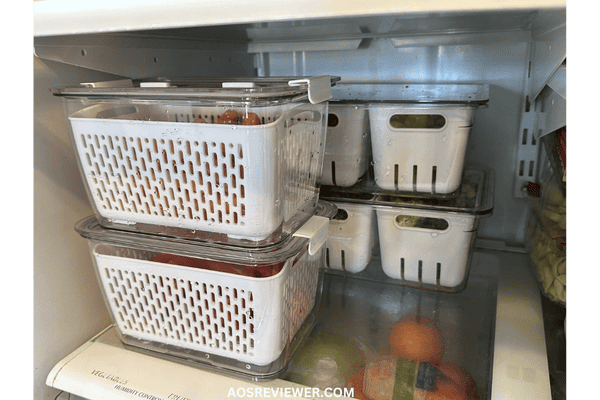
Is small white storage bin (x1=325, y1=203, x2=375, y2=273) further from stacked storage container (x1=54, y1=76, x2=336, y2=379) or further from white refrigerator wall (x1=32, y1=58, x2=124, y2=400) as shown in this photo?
white refrigerator wall (x1=32, y1=58, x2=124, y2=400)

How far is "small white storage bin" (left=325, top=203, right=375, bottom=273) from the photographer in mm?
892

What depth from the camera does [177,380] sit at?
0.72 m

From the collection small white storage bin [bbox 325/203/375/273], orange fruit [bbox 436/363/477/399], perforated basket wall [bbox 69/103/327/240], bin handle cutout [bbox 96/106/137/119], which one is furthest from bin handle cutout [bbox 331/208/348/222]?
bin handle cutout [bbox 96/106/137/119]

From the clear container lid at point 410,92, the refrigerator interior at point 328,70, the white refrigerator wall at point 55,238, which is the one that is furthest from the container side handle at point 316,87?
the white refrigerator wall at point 55,238

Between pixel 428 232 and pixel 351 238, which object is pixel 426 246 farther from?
pixel 351 238

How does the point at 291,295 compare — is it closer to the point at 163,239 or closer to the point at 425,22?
the point at 163,239

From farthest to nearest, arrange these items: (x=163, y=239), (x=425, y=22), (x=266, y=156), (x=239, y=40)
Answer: (x=239, y=40) → (x=425, y=22) → (x=163, y=239) → (x=266, y=156)

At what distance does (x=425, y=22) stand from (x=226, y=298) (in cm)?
60

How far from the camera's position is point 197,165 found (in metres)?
0.60

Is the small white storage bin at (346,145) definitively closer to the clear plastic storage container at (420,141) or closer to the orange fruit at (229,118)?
the clear plastic storage container at (420,141)

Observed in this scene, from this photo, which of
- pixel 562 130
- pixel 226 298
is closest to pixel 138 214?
pixel 226 298

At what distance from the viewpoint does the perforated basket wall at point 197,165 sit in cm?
57

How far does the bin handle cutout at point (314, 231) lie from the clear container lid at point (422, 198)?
0.51ft

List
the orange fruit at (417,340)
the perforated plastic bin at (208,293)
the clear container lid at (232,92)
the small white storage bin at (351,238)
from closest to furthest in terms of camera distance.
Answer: the clear container lid at (232,92) → the perforated plastic bin at (208,293) → the orange fruit at (417,340) → the small white storage bin at (351,238)
